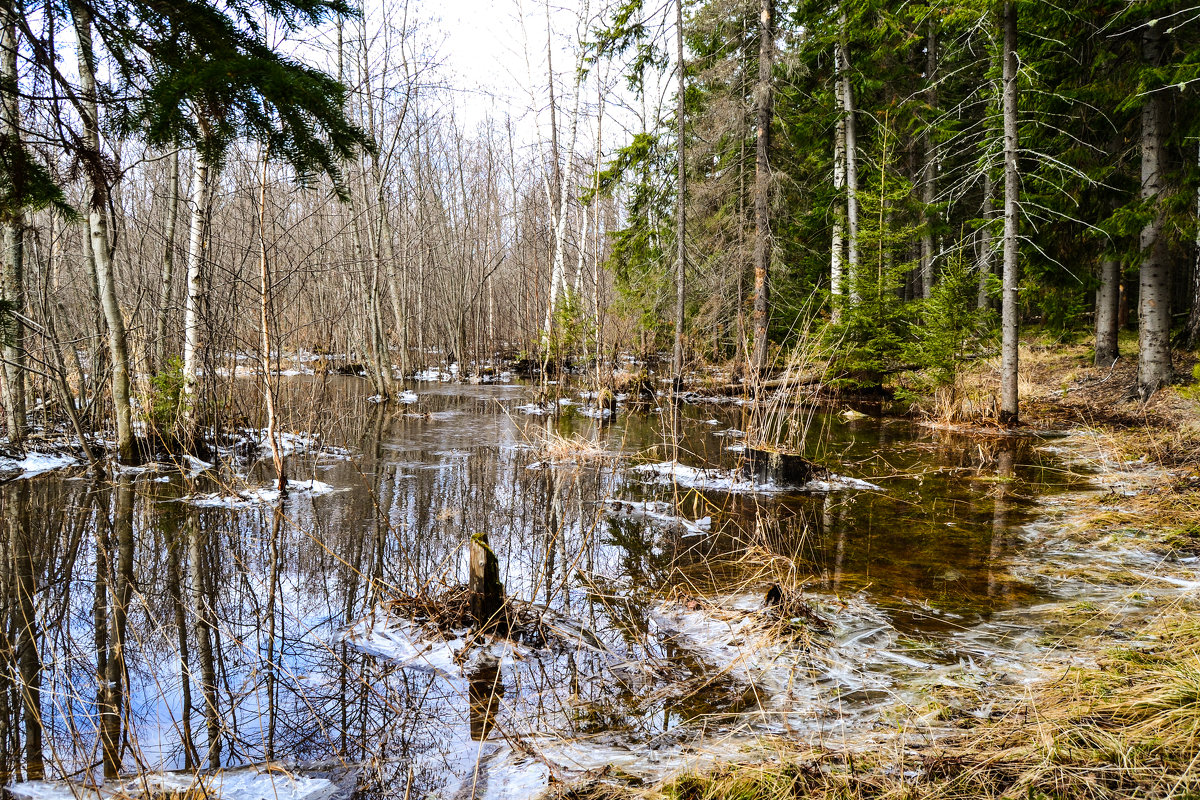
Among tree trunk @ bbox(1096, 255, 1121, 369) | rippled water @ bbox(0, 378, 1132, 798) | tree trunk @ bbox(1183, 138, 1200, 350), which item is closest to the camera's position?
rippled water @ bbox(0, 378, 1132, 798)

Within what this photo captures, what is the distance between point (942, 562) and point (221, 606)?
17.4ft

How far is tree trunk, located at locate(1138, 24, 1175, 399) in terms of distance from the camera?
10.0 m

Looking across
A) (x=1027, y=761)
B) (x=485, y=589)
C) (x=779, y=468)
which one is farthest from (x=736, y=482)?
(x=1027, y=761)

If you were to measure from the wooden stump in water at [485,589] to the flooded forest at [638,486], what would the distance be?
0.08 feet

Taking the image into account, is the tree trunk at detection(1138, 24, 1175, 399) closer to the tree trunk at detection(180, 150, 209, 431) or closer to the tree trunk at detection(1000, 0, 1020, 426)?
the tree trunk at detection(1000, 0, 1020, 426)

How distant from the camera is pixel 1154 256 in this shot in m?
10.3

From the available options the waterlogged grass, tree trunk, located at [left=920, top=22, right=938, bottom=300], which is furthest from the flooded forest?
tree trunk, located at [left=920, top=22, right=938, bottom=300]

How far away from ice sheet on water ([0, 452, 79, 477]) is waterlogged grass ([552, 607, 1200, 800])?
8.38 meters

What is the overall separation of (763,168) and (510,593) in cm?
1235

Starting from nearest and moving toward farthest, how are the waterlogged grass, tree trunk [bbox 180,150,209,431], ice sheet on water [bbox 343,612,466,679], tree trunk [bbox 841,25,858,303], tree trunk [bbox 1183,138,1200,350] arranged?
the waterlogged grass, ice sheet on water [bbox 343,612,466,679], tree trunk [bbox 180,150,209,431], tree trunk [bbox 1183,138,1200,350], tree trunk [bbox 841,25,858,303]

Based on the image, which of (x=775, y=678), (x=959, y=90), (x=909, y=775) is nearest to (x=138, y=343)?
(x=775, y=678)

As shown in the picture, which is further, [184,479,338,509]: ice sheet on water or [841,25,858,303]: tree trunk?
[841,25,858,303]: tree trunk

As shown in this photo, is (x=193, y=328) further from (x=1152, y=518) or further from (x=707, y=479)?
(x=1152, y=518)

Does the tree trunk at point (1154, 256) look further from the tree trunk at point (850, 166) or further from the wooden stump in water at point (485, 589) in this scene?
the wooden stump in water at point (485, 589)
